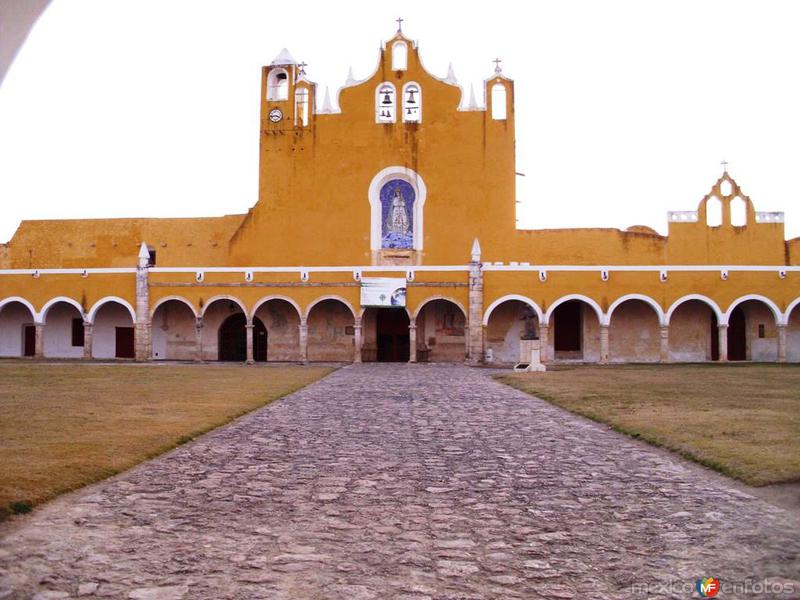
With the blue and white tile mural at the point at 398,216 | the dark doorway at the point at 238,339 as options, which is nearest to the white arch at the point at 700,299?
the blue and white tile mural at the point at 398,216

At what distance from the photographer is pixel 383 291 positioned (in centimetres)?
2714

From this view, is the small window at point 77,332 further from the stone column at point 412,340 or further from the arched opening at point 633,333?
the arched opening at point 633,333

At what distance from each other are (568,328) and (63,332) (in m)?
19.5

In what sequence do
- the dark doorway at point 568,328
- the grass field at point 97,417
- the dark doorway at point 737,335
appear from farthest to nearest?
the dark doorway at point 737,335 → the dark doorway at point 568,328 → the grass field at point 97,417

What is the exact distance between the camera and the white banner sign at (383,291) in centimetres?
2706

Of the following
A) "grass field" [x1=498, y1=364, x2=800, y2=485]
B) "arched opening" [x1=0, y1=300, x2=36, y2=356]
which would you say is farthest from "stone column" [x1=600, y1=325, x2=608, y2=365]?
"arched opening" [x1=0, y1=300, x2=36, y2=356]

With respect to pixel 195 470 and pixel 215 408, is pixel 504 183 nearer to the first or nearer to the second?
pixel 215 408

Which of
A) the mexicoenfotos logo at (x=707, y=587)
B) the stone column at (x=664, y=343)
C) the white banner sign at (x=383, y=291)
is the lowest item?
the mexicoenfotos logo at (x=707, y=587)

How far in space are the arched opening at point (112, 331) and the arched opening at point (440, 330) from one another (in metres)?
11.3

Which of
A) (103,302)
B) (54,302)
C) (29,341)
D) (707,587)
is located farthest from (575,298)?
(707,587)

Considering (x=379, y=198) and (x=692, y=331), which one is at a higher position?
(x=379, y=198)

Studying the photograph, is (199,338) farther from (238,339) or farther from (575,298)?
(575,298)

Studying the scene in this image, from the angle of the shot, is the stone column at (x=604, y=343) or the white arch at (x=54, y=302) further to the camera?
the white arch at (x=54, y=302)

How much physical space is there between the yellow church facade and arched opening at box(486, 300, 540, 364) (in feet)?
0.17
